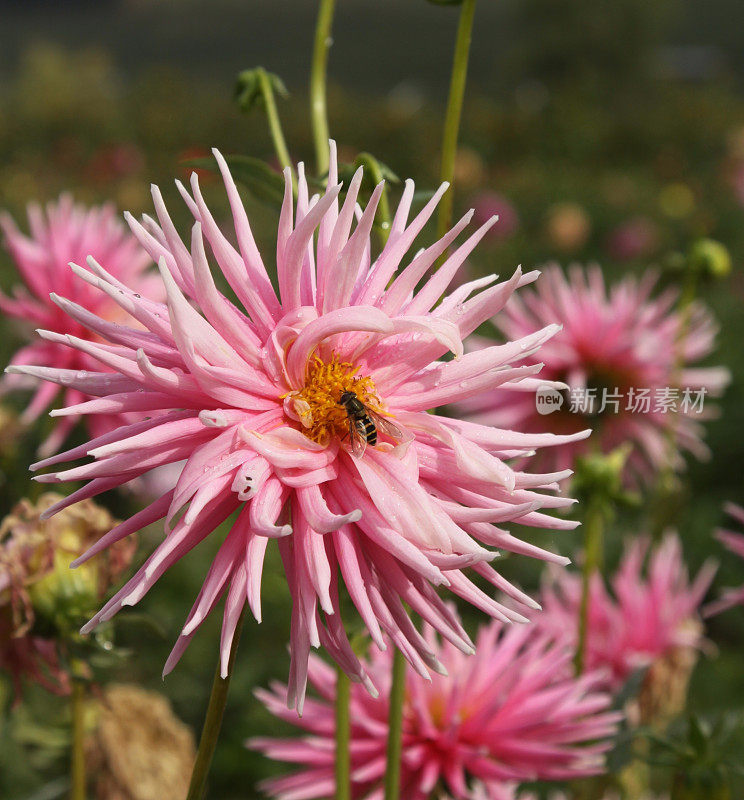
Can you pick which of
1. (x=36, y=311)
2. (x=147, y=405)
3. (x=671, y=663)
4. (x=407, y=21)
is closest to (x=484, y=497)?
(x=147, y=405)

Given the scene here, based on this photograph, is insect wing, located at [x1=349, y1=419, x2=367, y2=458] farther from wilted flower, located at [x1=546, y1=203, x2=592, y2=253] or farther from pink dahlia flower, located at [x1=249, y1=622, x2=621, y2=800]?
wilted flower, located at [x1=546, y1=203, x2=592, y2=253]

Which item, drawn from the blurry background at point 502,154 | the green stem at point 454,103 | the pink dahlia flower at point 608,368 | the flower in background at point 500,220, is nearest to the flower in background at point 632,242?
the blurry background at point 502,154

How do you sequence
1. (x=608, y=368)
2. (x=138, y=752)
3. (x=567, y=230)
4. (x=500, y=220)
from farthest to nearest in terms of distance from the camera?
(x=567, y=230) → (x=500, y=220) → (x=608, y=368) → (x=138, y=752)

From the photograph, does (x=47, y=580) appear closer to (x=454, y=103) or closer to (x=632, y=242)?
(x=454, y=103)

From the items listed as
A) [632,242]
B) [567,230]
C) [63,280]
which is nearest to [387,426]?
[63,280]

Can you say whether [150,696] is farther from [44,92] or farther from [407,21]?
[407,21]
